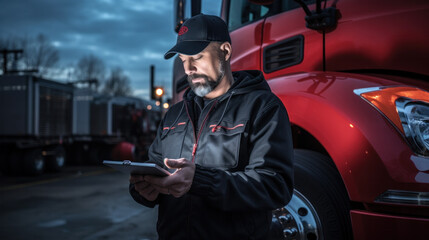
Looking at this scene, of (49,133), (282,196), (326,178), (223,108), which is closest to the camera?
(282,196)

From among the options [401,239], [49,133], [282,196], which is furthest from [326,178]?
[49,133]

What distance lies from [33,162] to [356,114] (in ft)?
40.5

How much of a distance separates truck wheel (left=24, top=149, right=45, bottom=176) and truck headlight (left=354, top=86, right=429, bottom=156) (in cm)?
1230

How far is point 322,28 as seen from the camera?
2.86 meters

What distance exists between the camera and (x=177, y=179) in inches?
53.7

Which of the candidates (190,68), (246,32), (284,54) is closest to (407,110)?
(190,68)

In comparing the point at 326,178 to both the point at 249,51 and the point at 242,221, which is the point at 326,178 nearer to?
the point at 242,221

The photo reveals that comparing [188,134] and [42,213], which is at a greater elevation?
[188,134]

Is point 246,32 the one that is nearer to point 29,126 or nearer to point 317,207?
point 317,207

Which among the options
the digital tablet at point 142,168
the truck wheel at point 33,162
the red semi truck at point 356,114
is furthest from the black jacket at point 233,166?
the truck wheel at point 33,162

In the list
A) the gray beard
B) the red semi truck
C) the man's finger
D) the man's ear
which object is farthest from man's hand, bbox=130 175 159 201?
the red semi truck

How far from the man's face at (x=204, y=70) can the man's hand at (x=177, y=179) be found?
50 cm

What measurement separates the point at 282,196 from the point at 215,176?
11.6 inches

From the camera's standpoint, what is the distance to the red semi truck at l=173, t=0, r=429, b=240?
2.04 metres
